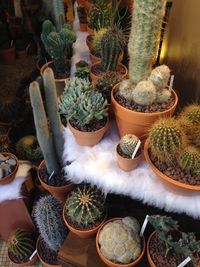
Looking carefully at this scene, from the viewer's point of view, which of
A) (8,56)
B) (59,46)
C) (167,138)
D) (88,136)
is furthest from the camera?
(8,56)

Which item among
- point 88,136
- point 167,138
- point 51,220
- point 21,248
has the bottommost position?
point 21,248

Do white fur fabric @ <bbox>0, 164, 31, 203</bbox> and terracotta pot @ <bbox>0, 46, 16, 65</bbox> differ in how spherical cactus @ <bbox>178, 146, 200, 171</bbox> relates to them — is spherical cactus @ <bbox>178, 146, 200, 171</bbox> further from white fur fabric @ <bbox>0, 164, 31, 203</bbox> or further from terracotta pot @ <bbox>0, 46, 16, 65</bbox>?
terracotta pot @ <bbox>0, 46, 16, 65</bbox>

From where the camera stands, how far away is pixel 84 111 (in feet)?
3.42

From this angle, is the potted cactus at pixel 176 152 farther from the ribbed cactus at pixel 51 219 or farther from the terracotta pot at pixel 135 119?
the ribbed cactus at pixel 51 219

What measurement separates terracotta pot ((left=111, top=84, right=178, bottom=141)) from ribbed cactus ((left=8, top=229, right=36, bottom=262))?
2.71 feet

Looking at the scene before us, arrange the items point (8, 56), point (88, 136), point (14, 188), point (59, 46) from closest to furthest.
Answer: point (88, 136) → point (14, 188) → point (59, 46) → point (8, 56)

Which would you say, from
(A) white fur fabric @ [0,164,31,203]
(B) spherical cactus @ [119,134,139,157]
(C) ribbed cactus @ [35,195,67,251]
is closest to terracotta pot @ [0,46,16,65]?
(A) white fur fabric @ [0,164,31,203]

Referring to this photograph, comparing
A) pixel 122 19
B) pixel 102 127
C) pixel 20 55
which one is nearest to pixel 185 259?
pixel 102 127

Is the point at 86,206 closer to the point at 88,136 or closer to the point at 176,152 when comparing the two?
the point at 88,136

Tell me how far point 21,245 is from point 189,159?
1.05 m

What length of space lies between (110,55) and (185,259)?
909 mm

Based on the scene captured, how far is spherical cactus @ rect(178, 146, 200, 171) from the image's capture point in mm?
875

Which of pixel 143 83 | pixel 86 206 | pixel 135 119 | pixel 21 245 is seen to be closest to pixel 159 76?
pixel 143 83

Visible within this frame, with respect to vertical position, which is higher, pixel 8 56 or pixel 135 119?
pixel 135 119
